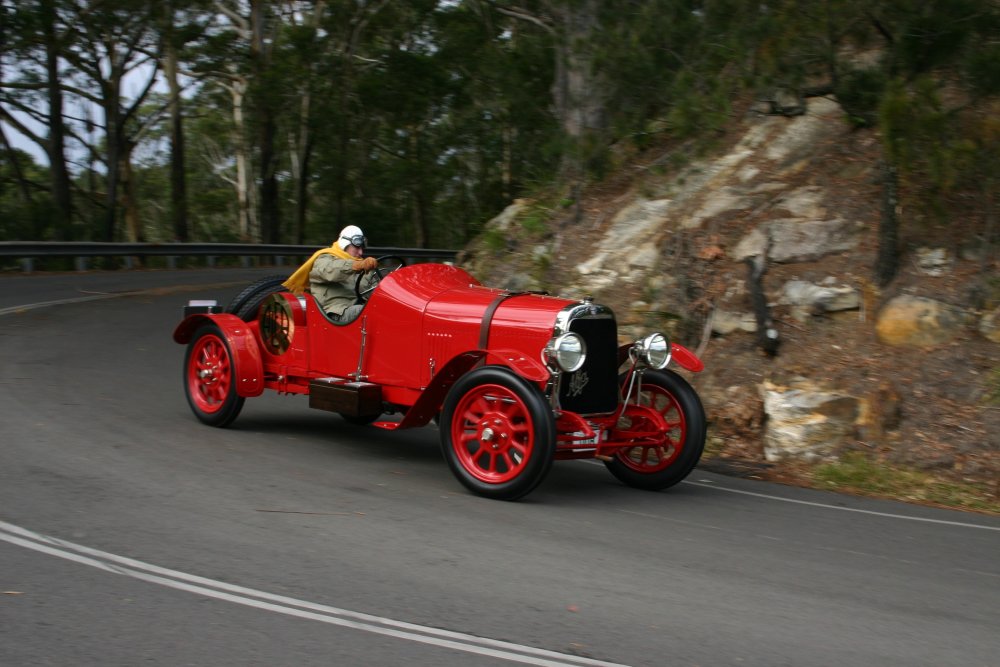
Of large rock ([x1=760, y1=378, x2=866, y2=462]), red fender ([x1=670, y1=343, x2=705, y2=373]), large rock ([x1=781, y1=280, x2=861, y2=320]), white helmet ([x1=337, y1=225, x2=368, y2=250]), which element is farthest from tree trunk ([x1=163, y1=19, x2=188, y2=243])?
red fender ([x1=670, y1=343, x2=705, y2=373])

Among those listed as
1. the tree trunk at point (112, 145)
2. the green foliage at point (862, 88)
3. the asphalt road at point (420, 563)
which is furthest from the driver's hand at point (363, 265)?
the tree trunk at point (112, 145)

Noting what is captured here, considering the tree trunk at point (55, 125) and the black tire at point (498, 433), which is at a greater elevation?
the tree trunk at point (55, 125)

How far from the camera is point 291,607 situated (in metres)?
4.86

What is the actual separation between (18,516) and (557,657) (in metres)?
3.39

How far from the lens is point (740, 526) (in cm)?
684

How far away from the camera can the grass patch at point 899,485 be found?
8.22 meters

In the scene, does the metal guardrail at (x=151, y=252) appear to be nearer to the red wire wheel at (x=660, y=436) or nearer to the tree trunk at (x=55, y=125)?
the tree trunk at (x=55, y=125)

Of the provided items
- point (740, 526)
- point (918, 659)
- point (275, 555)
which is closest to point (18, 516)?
point (275, 555)

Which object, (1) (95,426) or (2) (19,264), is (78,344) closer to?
(1) (95,426)

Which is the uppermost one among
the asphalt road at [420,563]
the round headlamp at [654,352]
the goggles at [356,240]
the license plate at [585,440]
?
the goggles at [356,240]

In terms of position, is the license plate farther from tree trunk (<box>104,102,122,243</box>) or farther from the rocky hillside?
tree trunk (<box>104,102,122,243</box>)

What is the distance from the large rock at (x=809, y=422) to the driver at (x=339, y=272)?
3.98 m

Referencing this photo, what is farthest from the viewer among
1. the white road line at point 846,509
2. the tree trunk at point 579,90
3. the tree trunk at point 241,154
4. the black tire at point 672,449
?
the tree trunk at point 241,154

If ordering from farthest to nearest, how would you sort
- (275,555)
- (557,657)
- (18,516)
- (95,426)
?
(95,426) → (18,516) → (275,555) → (557,657)
